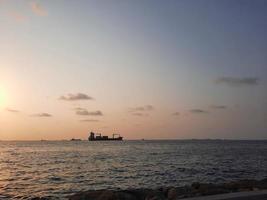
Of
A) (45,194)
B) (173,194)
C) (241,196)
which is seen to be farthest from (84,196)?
(241,196)

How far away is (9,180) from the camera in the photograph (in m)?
36.6

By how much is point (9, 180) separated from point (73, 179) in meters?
5.78

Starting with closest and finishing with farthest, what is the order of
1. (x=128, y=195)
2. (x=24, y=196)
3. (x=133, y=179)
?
1. (x=128, y=195)
2. (x=24, y=196)
3. (x=133, y=179)

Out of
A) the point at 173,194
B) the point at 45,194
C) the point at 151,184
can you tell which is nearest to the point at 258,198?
the point at 173,194

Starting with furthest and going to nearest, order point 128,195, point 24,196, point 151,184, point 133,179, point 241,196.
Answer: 1. point 133,179
2. point 151,184
3. point 24,196
4. point 128,195
5. point 241,196

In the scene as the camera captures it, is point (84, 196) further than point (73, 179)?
No

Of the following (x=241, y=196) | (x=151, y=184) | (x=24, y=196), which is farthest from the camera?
(x=151, y=184)

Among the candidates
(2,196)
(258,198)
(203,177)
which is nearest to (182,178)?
(203,177)

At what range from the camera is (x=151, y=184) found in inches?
1272

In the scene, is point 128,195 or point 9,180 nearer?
point 128,195

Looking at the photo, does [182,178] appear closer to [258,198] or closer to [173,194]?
[173,194]

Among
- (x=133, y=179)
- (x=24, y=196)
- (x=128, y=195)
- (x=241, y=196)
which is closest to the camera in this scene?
(x=241, y=196)

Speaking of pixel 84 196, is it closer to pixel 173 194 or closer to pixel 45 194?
pixel 173 194

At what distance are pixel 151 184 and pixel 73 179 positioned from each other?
7573 mm
